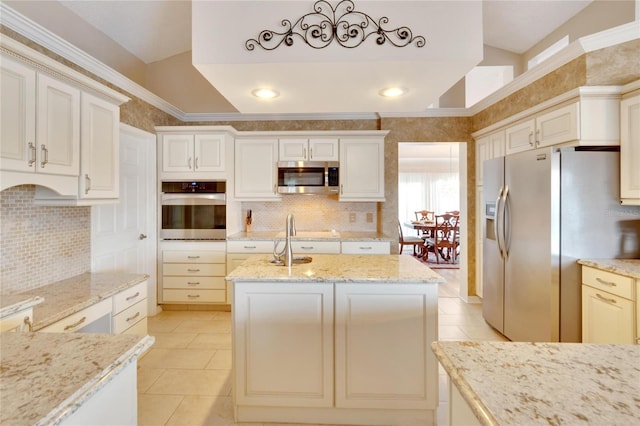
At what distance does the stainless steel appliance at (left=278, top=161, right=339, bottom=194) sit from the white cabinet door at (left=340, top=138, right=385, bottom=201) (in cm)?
13

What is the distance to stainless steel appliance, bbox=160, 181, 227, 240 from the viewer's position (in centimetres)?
378

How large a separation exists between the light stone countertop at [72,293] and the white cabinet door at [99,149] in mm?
647

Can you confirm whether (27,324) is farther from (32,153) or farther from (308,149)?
(308,149)

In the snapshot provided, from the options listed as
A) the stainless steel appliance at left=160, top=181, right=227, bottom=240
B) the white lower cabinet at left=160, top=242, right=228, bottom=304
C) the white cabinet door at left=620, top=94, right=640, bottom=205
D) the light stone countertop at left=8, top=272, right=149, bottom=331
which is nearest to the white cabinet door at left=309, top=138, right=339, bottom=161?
the stainless steel appliance at left=160, top=181, right=227, bottom=240

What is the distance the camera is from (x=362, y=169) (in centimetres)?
401

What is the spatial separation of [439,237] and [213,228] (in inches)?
194

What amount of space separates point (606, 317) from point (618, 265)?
37 cm

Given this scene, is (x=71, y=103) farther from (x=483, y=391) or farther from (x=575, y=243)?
(x=575, y=243)

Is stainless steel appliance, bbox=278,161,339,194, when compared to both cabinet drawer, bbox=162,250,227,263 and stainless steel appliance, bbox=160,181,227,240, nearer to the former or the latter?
stainless steel appliance, bbox=160,181,227,240

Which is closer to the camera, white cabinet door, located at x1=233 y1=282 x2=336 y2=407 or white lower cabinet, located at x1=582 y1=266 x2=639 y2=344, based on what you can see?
white cabinet door, located at x1=233 y1=282 x2=336 y2=407

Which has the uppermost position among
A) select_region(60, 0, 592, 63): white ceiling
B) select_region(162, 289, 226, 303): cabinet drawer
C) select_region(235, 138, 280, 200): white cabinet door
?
select_region(60, 0, 592, 63): white ceiling

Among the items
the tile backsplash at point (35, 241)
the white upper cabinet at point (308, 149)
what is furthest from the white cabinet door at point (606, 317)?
the tile backsplash at point (35, 241)

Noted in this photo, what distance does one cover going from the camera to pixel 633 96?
7.33ft

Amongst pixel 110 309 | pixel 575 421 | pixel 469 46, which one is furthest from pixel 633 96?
pixel 110 309
